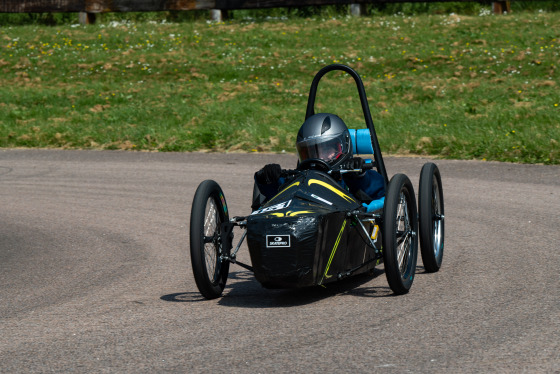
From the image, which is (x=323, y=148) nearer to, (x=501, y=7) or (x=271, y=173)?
(x=271, y=173)

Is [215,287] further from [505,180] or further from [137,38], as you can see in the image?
[137,38]

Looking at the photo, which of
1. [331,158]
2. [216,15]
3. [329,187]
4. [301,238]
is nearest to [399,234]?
[329,187]

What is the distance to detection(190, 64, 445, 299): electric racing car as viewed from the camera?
5359mm

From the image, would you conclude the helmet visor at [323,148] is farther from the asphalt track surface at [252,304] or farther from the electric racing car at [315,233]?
the asphalt track surface at [252,304]

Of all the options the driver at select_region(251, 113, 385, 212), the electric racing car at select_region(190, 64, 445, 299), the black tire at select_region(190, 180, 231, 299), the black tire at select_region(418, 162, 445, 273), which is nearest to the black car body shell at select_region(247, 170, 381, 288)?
the electric racing car at select_region(190, 64, 445, 299)

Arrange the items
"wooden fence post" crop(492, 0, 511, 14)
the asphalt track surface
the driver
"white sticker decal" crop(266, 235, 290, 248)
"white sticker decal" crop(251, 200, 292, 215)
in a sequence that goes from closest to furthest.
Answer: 1. the asphalt track surface
2. "white sticker decal" crop(266, 235, 290, 248)
3. "white sticker decal" crop(251, 200, 292, 215)
4. the driver
5. "wooden fence post" crop(492, 0, 511, 14)

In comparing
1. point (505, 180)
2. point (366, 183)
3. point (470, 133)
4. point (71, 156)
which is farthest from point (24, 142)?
point (366, 183)

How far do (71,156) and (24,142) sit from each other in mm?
1844

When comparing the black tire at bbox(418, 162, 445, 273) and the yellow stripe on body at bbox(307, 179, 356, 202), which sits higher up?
the yellow stripe on body at bbox(307, 179, 356, 202)

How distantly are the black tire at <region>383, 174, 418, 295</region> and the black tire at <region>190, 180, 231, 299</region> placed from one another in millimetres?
1110

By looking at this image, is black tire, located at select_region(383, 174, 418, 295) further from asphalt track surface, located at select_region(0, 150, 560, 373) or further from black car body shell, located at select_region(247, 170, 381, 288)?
black car body shell, located at select_region(247, 170, 381, 288)

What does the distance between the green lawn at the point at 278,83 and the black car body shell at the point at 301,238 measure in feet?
25.1

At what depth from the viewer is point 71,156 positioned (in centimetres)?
1464

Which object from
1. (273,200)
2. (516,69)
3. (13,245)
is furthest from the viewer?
(516,69)
